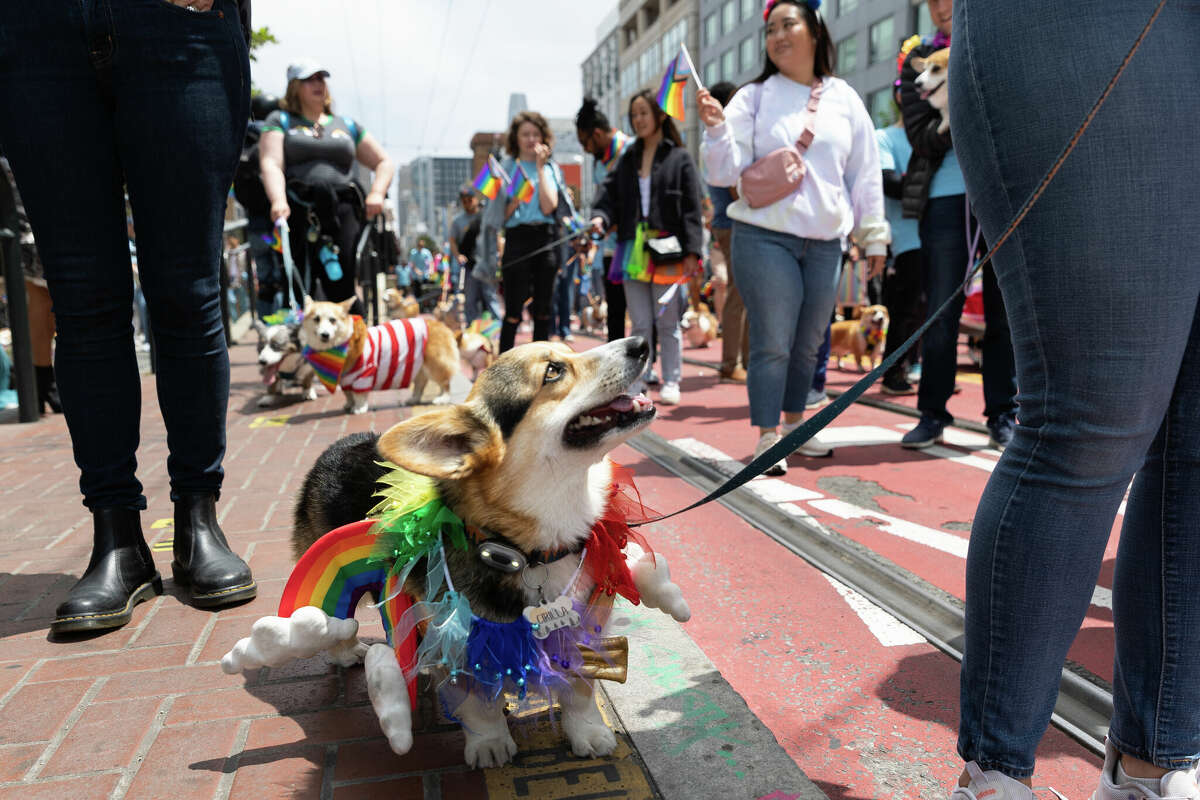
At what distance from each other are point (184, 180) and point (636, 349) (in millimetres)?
1438

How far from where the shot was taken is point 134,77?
7.66ft

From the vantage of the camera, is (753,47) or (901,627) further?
(753,47)

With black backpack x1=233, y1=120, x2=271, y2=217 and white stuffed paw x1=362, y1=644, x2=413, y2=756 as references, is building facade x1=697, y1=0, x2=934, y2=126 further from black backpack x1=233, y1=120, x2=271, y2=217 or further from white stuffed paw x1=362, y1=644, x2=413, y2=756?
white stuffed paw x1=362, y1=644, x2=413, y2=756

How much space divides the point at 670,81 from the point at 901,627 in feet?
12.7

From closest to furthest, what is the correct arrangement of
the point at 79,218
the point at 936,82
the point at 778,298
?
1. the point at 79,218
2. the point at 778,298
3. the point at 936,82

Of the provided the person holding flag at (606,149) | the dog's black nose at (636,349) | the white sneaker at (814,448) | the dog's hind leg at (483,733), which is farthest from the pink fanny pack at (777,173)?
the person holding flag at (606,149)

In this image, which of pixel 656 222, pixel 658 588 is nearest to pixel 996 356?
pixel 656 222

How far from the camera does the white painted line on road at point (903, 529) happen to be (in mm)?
3208

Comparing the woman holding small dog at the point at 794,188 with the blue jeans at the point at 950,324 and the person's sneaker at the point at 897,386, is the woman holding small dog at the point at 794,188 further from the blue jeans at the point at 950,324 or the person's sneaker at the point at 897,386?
the person's sneaker at the point at 897,386

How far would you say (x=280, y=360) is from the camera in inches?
271

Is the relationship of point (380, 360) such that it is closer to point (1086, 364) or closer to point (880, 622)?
point (880, 622)

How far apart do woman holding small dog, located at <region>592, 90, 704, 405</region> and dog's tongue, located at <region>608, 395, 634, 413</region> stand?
460cm

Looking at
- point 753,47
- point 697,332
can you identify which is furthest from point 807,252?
point 753,47

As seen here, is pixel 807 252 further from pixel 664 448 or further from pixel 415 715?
pixel 415 715
